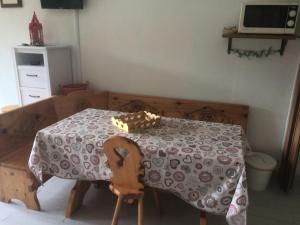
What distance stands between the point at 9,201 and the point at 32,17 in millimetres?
1961

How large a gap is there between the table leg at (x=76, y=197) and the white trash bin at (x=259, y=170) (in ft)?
4.61

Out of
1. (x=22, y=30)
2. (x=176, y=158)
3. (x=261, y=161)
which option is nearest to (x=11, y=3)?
(x=22, y=30)

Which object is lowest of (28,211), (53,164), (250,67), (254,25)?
(28,211)

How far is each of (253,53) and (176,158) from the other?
55.5 inches

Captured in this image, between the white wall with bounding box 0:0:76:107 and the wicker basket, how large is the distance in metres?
1.49

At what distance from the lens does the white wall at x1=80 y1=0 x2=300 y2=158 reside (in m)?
2.30

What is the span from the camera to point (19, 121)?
214cm

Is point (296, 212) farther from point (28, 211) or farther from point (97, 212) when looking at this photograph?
point (28, 211)

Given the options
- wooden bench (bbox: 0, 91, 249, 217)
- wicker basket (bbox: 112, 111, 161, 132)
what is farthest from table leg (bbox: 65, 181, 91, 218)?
wicker basket (bbox: 112, 111, 161, 132)

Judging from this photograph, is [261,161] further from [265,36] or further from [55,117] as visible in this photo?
[55,117]

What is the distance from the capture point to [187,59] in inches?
98.5

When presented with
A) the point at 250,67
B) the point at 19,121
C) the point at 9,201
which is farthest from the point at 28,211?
the point at 250,67

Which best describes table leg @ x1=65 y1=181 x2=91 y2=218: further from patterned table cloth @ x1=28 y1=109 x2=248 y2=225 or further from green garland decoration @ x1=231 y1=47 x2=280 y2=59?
green garland decoration @ x1=231 y1=47 x2=280 y2=59

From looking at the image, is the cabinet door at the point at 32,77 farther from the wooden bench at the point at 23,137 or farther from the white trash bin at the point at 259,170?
the white trash bin at the point at 259,170
